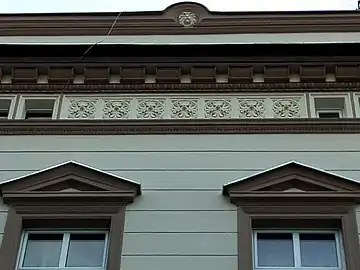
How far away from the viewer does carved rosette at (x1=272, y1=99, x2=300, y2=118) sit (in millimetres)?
10531

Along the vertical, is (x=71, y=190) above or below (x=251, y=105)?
below

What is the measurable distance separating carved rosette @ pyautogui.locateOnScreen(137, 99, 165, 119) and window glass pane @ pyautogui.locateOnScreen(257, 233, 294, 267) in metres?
2.46

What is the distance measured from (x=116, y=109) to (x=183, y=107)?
0.95 metres

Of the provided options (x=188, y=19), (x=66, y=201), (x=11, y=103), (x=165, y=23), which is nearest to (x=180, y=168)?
(x=66, y=201)

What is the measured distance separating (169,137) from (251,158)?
3.82ft

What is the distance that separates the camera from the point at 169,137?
1026 centimetres

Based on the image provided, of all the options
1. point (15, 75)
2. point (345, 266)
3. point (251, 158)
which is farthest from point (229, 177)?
point (15, 75)

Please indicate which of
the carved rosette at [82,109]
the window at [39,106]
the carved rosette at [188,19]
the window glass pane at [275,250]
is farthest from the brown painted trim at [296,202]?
the carved rosette at [188,19]

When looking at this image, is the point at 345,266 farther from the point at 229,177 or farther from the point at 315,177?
the point at 229,177

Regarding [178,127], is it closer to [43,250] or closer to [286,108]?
[286,108]

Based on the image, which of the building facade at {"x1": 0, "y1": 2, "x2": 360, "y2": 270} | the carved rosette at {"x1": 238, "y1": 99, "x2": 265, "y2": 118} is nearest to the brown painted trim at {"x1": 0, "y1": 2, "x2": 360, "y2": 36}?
the building facade at {"x1": 0, "y1": 2, "x2": 360, "y2": 270}

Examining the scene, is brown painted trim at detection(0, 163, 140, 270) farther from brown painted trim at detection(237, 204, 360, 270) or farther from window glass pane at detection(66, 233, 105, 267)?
brown painted trim at detection(237, 204, 360, 270)

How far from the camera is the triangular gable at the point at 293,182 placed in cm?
932

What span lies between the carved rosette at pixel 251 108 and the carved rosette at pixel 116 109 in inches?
63.2
